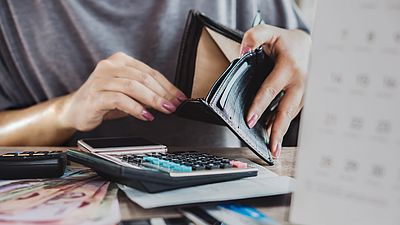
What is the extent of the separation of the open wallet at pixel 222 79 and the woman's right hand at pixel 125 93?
33mm

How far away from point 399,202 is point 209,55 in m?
0.46

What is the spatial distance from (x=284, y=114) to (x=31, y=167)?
33cm

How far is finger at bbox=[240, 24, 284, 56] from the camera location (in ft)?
2.08

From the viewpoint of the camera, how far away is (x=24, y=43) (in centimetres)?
94

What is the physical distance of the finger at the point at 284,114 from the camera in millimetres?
633

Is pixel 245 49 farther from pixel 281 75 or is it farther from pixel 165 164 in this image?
pixel 165 164

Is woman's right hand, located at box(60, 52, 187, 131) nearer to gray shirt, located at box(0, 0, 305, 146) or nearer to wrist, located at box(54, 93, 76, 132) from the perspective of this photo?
wrist, located at box(54, 93, 76, 132)

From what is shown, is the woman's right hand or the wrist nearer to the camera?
the woman's right hand

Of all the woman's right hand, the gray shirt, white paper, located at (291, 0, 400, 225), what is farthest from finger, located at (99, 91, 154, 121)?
A: white paper, located at (291, 0, 400, 225)

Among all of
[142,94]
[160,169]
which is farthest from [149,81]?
[160,169]

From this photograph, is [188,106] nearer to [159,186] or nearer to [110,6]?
[159,186]

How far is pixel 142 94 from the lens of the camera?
2.10 ft

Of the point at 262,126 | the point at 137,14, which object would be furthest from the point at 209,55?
the point at 137,14

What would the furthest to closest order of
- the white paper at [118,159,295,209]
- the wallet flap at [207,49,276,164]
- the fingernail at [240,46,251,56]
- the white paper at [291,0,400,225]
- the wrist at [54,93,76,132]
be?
the wrist at [54,93,76,132]
the fingernail at [240,46,251,56]
the wallet flap at [207,49,276,164]
the white paper at [118,159,295,209]
the white paper at [291,0,400,225]
